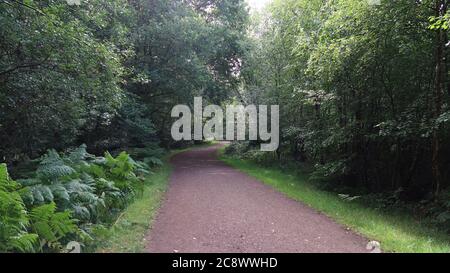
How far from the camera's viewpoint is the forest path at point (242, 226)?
623 centimetres

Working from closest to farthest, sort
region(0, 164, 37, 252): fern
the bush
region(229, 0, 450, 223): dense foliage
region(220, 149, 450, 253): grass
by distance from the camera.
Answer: region(0, 164, 37, 252): fern → the bush → region(220, 149, 450, 253): grass → region(229, 0, 450, 223): dense foliage

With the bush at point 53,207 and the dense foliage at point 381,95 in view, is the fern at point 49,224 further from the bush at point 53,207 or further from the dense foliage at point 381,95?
the dense foliage at point 381,95

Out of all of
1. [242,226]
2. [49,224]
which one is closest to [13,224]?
[49,224]

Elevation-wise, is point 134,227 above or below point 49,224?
below

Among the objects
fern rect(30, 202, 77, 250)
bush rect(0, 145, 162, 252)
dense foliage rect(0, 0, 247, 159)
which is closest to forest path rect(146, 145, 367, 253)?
bush rect(0, 145, 162, 252)

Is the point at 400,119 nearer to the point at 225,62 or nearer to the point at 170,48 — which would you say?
the point at 170,48

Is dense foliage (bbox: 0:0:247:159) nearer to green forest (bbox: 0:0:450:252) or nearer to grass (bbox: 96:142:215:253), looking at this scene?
green forest (bbox: 0:0:450:252)

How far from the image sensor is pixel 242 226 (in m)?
7.61

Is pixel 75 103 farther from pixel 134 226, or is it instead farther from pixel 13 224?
pixel 13 224

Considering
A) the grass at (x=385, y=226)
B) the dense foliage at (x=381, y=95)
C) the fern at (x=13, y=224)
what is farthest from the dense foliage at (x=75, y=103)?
the dense foliage at (x=381, y=95)

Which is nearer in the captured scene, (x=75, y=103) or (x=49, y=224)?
(x=49, y=224)

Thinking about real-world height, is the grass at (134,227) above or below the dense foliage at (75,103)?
below

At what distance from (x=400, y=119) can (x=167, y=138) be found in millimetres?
26787

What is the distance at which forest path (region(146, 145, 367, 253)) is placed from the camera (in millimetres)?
6233
